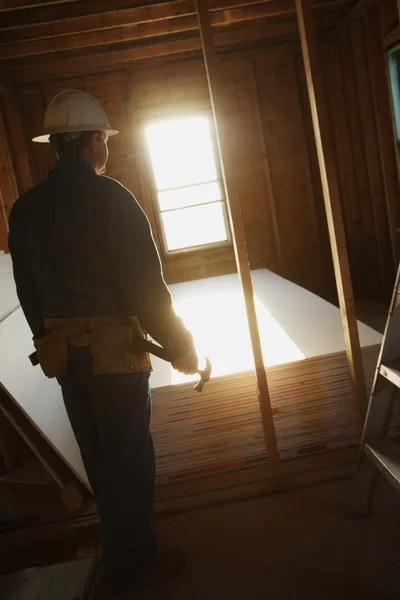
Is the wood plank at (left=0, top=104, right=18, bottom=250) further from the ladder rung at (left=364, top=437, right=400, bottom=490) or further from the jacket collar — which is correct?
the ladder rung at (left=364, top=437, right=400, bottom=490)

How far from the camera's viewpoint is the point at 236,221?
87.7 inches

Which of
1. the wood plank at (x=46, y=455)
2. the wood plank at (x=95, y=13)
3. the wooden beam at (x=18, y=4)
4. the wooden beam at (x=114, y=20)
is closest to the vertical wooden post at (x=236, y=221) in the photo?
the wood plank at (x=46, y=455)

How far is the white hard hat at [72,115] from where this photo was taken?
1.88m

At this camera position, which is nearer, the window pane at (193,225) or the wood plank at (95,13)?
the wood plank at (95,13)

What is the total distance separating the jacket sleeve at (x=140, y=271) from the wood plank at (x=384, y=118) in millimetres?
3802

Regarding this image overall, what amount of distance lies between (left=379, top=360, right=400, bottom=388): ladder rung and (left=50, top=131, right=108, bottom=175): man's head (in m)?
1.20

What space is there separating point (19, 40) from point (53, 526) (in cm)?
334

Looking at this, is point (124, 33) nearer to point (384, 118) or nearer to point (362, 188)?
point (384, 118)

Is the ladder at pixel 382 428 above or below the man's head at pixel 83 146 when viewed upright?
below

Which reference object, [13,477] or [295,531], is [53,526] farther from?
[295,531]

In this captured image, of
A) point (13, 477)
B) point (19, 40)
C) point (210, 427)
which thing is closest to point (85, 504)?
point (13, 477)

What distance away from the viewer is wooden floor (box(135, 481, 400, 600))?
1884mm

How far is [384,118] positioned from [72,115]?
391cm

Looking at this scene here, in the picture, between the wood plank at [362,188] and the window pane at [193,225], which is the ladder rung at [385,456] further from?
the window pane at [193,225]
